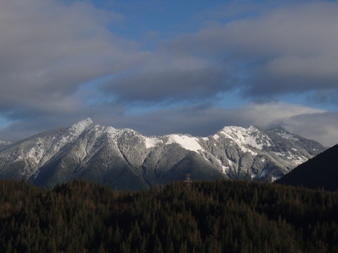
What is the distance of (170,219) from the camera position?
107m

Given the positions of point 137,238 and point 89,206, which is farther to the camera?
point 89,206

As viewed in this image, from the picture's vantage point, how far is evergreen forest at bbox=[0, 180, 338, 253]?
97.6m

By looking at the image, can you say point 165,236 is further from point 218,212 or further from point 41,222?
point 41,222

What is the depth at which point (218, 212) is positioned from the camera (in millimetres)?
114188

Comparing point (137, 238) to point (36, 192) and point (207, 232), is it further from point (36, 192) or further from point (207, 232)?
point (36, 192)

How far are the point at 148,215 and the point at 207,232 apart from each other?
1255 cm

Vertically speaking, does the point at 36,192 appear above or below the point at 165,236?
above

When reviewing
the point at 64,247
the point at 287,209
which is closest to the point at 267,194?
the point at 287,209

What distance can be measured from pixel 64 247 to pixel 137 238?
13658 millimetres

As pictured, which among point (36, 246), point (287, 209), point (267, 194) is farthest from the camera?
point (267, 194)

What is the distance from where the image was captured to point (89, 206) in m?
119

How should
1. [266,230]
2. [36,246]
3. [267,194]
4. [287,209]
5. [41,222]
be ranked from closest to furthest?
1. [36,246]
2. [266,230]
3. [41,222]
4. [287,209]
5. [267,194]

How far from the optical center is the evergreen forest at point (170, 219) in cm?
9762

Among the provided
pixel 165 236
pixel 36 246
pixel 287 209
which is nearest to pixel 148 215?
pixel 165 236
